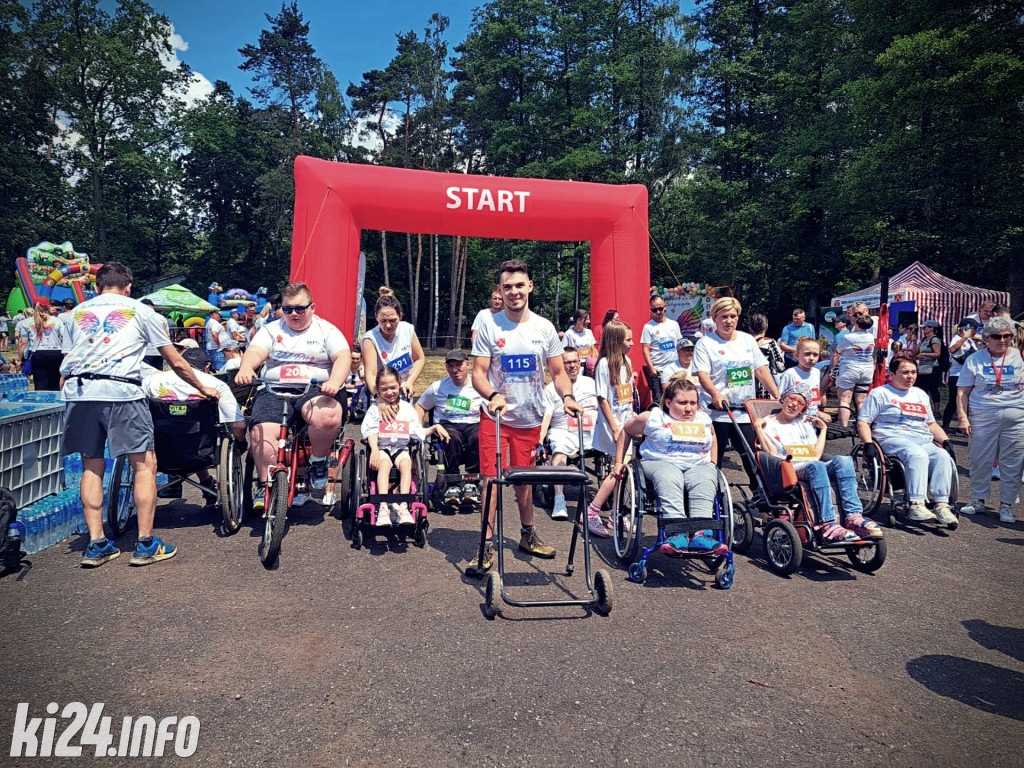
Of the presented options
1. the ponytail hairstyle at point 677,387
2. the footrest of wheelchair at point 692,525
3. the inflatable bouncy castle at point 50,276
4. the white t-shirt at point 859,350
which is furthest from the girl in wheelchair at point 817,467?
the inflatable bouncy castle at point 50,276

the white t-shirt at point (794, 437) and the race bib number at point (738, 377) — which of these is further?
the race bib number at point (738, 377)

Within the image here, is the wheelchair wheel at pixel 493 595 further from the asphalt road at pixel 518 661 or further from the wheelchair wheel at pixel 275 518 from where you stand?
the wheelchair wheel at pixel 275 518

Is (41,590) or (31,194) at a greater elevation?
(31,194)

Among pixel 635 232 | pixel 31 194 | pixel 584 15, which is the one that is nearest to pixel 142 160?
pixel 31 194

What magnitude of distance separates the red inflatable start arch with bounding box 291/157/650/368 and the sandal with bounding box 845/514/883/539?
4065 millimetres

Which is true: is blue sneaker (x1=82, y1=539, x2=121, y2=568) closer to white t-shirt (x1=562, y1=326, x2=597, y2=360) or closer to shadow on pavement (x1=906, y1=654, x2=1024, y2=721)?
shadow on pavement (x1=906, y1=654, x2=1024, y2=721)

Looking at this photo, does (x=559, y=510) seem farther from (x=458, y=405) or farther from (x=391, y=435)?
(x=391, y=435)

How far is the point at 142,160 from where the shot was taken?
127ft

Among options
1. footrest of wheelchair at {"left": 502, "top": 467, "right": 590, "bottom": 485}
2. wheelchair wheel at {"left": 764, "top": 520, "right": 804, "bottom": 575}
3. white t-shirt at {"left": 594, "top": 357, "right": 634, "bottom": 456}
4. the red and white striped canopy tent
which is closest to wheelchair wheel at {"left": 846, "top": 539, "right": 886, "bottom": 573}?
wheelchair wheel at {"left": 764, "top": 520, "right": 804, "bottom": 575}

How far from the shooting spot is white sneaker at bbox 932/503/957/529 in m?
5.59

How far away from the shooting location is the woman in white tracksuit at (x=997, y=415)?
6.02 metres

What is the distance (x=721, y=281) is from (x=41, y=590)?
1205 inches

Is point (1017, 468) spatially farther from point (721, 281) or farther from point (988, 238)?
point (721, 281)

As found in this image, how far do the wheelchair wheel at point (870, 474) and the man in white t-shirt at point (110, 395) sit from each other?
5.57m
